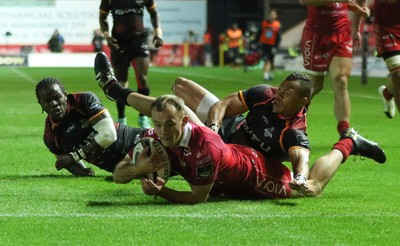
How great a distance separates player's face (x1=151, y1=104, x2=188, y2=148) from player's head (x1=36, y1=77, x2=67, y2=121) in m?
1.67

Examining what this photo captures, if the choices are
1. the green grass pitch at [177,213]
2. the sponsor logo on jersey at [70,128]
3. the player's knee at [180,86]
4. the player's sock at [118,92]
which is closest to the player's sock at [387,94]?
the green grass pitch at [177,213]

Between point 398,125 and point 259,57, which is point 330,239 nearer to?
point 398,125

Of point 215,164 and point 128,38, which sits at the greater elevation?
point 215,164

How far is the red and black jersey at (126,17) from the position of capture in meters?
13.4

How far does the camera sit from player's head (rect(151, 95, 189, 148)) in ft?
22.4

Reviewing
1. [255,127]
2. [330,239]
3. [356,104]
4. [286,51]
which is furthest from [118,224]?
[286,51]

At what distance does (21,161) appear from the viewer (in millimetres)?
10000

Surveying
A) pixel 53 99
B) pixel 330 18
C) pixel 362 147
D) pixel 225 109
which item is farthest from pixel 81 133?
pixel 330 18

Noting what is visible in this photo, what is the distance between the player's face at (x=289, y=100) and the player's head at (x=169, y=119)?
1104mm

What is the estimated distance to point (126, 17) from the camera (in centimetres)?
1345

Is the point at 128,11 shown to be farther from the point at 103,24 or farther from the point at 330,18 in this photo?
the point at 330,18

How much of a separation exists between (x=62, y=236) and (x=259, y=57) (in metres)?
37.4

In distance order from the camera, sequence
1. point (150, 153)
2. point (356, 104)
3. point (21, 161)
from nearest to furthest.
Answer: point (150, 153)
point (21, 161)
point (356, 104)

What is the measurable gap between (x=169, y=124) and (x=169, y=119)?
0.13ft
